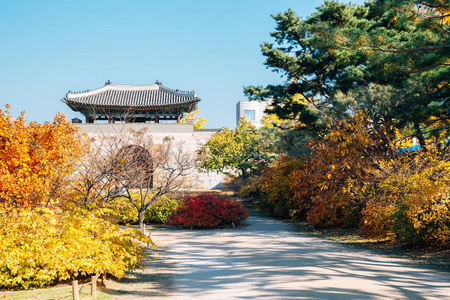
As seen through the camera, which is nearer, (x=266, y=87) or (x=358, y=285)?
(x=358, y=285)

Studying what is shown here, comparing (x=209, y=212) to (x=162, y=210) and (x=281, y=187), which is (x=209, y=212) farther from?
(x=281, y=187)

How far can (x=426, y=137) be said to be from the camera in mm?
14828

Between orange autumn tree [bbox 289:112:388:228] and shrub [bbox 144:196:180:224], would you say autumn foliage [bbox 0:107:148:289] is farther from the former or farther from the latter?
shrub [bbox 144:196:180:224]

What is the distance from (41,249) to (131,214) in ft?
31.6

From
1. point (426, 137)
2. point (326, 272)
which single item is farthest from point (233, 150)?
point (326, 272)

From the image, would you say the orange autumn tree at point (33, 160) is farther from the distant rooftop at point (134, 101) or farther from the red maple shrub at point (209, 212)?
the distant rooftop at point (134, 101)

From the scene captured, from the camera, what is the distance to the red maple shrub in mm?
14688

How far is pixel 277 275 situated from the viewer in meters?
6.82

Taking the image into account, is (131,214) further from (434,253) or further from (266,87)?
(434,253)

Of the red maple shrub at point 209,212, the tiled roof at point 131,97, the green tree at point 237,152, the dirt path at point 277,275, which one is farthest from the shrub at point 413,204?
the tiled roof at point 131,97

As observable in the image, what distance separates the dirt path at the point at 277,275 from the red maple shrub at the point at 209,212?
12.6ft

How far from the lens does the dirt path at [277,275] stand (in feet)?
18.9

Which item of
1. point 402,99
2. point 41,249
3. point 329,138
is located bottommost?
point 41,249

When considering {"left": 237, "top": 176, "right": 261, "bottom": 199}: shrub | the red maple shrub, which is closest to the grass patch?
the red maple shrub
